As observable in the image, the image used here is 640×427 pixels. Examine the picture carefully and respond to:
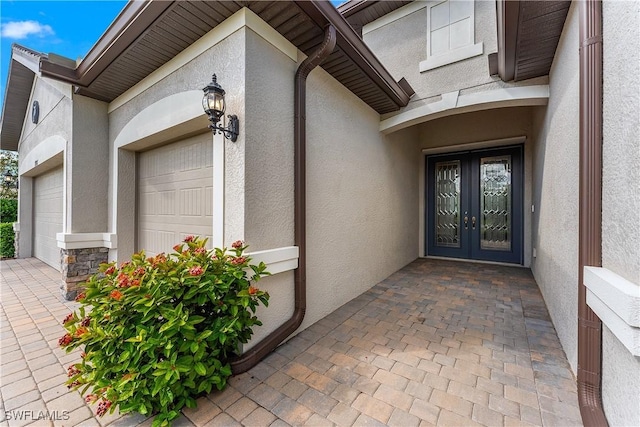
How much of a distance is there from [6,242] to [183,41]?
9.67 meters

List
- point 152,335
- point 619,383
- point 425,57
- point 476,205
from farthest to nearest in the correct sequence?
point 476,205 < point 425,57 < point 152,335 < point 619,383

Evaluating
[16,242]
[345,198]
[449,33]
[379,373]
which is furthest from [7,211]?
[449,33]

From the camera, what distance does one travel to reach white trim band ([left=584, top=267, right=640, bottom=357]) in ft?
3.84

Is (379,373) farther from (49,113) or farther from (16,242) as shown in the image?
(16,242)

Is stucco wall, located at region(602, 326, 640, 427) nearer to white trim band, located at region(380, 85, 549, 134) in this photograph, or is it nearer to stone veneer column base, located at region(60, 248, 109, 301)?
white trim band, located at region(380, 85, 549, 134)

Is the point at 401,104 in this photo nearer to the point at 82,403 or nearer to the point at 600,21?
the point at 600,21

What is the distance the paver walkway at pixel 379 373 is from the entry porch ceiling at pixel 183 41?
316 centimetres

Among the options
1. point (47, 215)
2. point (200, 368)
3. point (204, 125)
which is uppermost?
point (204, 125)

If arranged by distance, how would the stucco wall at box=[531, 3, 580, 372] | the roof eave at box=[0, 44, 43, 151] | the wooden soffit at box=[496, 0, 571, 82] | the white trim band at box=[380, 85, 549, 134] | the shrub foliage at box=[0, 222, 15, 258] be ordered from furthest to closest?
the shrub foliage at box=[0, 222, 15, 258], the roof eave at box=[0, 44, 43, 151], the white trim band at box=[380, 85, 549, 134], the wooden soffit at box=[496, 0, 571, 82], the stucco wall at box=[531, 3, 580, 372]

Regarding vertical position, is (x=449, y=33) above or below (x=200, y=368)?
above

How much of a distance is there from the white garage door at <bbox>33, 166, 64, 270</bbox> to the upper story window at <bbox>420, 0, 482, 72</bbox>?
793 cm

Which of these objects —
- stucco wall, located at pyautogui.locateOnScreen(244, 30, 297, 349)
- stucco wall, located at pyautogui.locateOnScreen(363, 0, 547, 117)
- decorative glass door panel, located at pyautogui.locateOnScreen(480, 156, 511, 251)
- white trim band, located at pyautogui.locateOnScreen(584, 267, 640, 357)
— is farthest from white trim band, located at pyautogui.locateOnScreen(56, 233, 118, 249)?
decorative glass door panel, located at pyautogui.locateOnScreen(480, 156, 511, 251)

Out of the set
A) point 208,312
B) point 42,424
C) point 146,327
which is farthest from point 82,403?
point 208,312

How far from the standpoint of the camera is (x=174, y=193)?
11.4ft
